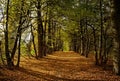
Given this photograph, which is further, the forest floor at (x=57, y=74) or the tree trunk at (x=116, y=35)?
the tree trunk at (x=116, y=35)

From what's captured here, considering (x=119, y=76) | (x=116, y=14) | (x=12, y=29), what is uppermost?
(x=116, y=14)

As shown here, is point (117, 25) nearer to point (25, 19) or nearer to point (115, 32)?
point (115, 32)

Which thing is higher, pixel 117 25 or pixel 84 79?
pixel 117 25

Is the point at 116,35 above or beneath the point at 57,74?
above

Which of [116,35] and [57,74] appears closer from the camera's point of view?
[116,35]

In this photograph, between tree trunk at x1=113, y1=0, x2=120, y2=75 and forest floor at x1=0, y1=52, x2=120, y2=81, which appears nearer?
forest floor at x1=0, y1=52, x2=120, y2=81

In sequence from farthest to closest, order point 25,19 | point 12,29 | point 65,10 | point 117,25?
point 65,10 < point 12,29 < point 25,19 < point 117,25

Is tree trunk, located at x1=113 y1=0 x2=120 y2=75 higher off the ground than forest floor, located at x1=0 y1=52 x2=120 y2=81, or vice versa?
tree trunk, located at x1=113 y1=0 x2=120 y2=75

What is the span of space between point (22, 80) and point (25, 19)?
5441mm

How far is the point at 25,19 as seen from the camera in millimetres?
15656

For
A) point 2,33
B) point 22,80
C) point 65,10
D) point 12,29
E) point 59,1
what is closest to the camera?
point 22,80

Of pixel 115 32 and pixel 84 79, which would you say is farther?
pixel 115 32

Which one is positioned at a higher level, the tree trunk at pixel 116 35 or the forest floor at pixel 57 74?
the tree trunk at pixel 116 35

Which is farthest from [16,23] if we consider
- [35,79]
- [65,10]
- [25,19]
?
[65,10]
